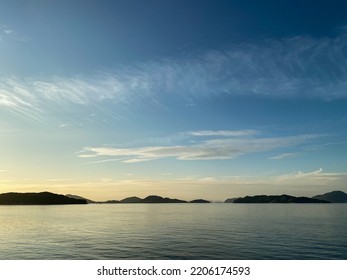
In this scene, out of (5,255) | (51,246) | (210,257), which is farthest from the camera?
(51,246)

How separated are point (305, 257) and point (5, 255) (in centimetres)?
5728

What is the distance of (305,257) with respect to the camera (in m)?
58.2

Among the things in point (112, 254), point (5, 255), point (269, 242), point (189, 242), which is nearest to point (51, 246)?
point (5, 255)

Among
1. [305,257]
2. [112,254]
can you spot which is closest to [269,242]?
[305,257]

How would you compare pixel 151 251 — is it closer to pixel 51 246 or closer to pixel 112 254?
pixel 112 254

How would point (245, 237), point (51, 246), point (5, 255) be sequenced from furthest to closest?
point (245, 237), point (51, 246), point (5, 255)

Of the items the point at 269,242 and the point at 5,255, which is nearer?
the point at 5,255
